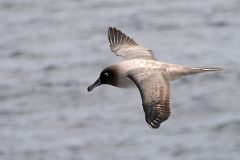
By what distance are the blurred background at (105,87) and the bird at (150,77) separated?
28.8ft

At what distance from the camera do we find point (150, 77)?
546 inches

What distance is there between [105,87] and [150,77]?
13.9 m

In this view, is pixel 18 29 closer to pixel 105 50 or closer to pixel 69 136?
pixel 105 50

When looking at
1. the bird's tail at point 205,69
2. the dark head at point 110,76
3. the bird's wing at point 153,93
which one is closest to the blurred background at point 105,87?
the dark head at point 110,76

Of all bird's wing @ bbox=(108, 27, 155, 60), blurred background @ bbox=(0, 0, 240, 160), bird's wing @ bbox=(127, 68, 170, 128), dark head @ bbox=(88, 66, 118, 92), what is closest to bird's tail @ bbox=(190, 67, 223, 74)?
bird's wing @ bbox=(127, 68, 170, 128)

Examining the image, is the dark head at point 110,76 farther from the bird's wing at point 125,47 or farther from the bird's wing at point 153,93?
the bird's wing at point 125,47

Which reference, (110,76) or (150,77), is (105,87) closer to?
(110,76)

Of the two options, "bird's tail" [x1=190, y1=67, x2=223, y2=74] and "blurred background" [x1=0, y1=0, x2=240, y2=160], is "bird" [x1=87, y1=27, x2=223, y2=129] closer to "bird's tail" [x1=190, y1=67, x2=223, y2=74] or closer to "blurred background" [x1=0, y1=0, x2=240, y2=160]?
"bird's tail" [x1=190, y1=67, x2=223, y2=74]

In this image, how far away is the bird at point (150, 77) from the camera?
13.1 metres

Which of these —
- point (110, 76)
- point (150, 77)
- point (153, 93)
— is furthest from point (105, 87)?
point (153, 93)

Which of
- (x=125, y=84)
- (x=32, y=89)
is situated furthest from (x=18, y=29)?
(x=125, y=84)

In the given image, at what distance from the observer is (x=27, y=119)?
2603cm

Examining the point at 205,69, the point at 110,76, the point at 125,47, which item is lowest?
the point at 125,47

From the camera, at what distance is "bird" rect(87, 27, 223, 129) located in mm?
13109
